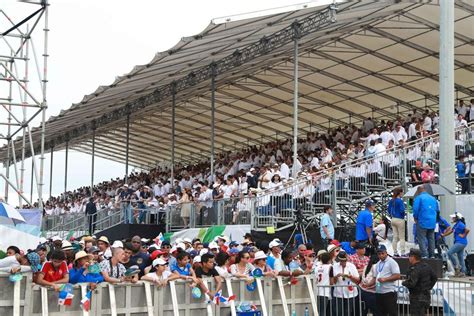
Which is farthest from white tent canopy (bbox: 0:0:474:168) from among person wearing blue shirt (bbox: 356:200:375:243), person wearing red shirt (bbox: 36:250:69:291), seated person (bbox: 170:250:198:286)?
person wearing red shirt (bbox: 36:250:69:291)

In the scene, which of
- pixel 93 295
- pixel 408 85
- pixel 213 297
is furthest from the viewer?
pixel 408 85

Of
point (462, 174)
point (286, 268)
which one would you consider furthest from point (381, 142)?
point (286, 268)

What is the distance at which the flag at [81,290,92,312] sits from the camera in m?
9.91

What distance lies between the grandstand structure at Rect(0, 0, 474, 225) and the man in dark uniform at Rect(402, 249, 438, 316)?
4.40m

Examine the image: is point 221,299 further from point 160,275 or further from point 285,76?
point 285,76

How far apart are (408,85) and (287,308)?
22.3 metres

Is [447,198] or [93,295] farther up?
[447,198]

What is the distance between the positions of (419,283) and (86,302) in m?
4.88

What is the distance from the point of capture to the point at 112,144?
5616 centimetres

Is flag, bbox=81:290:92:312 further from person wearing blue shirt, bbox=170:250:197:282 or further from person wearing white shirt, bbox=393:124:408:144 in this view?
person wearing white shirt, bbox=393:124:408:144

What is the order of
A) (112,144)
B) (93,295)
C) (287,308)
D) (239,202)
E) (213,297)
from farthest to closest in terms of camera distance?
(112,144)
(239,202)
(287,308)
(213,297)
(93,295)

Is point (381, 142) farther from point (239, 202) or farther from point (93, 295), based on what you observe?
point (93, 295)

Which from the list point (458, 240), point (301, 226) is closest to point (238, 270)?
point (458, 240)

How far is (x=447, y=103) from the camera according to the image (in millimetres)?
14938
